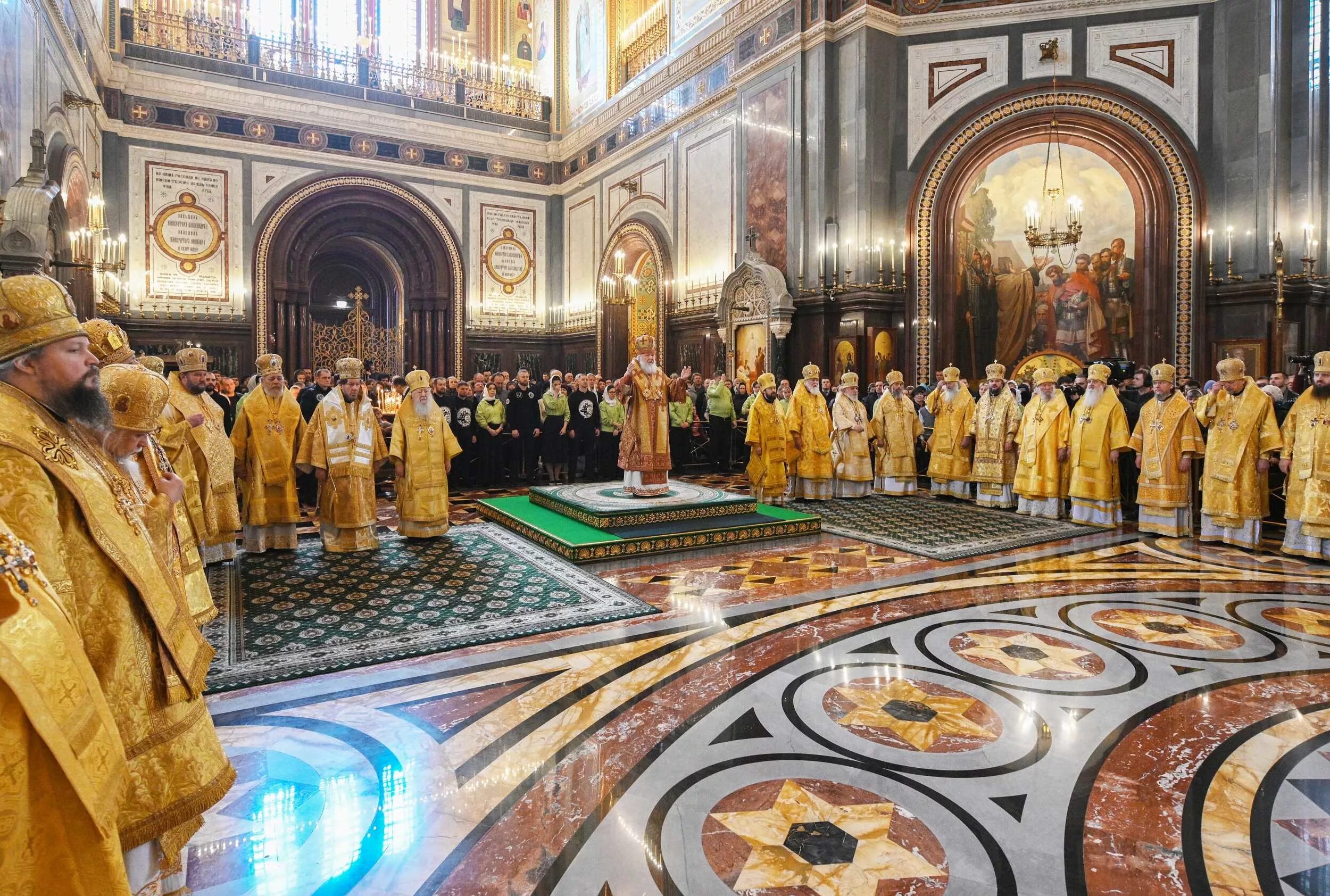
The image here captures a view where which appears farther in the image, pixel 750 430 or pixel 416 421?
pixel 750 430

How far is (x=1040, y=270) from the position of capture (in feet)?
39.5

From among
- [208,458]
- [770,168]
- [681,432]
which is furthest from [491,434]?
[770,168]

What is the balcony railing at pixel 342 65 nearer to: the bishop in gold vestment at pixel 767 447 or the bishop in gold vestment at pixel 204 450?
the bishop in gold vestment at pixel 767 447

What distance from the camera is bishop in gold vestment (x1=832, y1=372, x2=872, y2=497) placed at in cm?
975

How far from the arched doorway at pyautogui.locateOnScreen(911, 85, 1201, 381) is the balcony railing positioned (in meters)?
12.7

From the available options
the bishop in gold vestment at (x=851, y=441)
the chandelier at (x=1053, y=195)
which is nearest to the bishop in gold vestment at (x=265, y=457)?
the bishop in gold vestment at (x=851, y=441)

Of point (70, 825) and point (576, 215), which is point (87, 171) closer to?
point (576, 215)

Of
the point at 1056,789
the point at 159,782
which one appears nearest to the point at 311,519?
the point at 159,782

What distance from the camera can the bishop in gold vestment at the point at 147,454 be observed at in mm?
2014

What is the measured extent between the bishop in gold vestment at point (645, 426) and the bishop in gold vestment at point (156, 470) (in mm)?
5188

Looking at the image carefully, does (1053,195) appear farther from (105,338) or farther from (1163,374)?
(105,338)

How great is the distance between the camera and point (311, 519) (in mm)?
8469

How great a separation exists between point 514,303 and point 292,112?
6634mm

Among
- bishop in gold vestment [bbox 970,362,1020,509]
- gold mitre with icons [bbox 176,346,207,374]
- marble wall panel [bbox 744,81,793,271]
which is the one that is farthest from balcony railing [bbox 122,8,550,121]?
bishop in gold vestment [bbox 970,362,1020,509]
